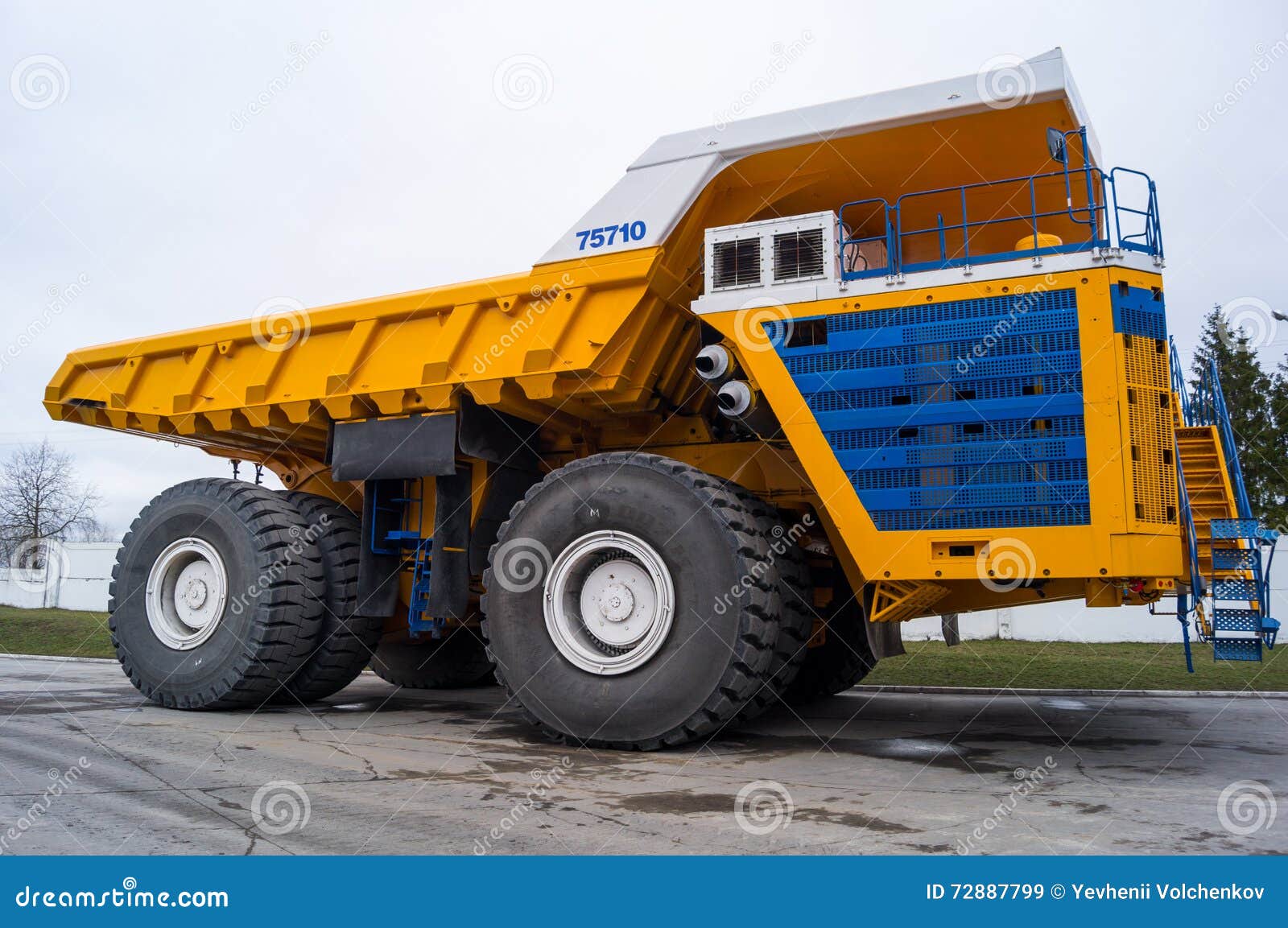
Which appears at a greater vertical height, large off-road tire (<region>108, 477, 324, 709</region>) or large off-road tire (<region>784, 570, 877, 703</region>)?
large off-road tire (<region>108, 477, 324, 709</region>)

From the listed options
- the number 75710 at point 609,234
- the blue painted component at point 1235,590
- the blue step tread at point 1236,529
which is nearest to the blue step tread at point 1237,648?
the blue painted component at point 1235,590

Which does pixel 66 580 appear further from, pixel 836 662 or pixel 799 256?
pixel 799 256

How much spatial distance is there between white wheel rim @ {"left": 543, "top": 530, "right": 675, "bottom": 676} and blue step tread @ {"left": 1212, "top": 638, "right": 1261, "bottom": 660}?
123 inches

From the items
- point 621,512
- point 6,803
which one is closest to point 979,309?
point 621,512

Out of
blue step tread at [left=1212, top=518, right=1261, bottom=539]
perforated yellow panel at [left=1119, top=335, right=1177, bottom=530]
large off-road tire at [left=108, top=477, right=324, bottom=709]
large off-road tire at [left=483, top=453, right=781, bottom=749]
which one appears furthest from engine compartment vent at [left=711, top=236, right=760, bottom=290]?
large off-road tire at [left=108, top=477, right=324, bottom=709]

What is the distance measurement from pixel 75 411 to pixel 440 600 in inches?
182

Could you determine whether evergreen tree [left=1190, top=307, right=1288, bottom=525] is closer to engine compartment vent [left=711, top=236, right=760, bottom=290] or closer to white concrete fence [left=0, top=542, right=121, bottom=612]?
engine compartment vent [left=711, top=236, right=760, bottom=290]

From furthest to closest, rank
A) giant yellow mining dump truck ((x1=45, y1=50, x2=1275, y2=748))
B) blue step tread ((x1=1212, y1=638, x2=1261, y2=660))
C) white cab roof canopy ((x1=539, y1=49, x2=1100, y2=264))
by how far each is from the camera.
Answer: white cab roof canopy ((x1=539, y1=49, x2=1100, y2=264))
giant yellow mining dump truck ((x1=45, y1=50, x2=1275, y2=748))
blue step tread ((x1=1212, y1=638, x2=1261, y2=660))

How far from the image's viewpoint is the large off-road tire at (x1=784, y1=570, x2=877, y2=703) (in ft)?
27.8

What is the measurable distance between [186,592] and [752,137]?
19.5 ft

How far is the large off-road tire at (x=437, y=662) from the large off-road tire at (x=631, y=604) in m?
3.61

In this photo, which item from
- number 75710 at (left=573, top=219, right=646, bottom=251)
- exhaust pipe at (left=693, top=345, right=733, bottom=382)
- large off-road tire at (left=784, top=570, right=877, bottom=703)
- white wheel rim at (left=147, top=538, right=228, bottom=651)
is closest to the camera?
exhaust pipe at (left=693, top=345, right=733, bottom=382)

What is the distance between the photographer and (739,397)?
21.3 ft

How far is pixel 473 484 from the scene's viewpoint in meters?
8.00
